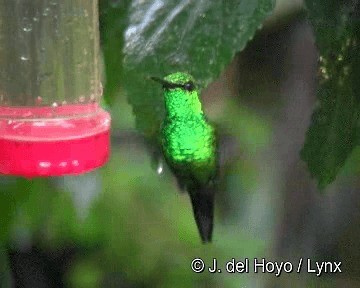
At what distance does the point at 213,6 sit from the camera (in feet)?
2.19

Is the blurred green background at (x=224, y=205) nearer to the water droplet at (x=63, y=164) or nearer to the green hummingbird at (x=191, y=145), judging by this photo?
the green hummingbird at (x=191, y=145)

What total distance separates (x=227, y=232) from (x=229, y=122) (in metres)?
0.14

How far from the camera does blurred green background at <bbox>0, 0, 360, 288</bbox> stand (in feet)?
2.51

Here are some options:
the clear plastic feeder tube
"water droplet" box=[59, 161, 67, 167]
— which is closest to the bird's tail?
the clear plastic feeder tube

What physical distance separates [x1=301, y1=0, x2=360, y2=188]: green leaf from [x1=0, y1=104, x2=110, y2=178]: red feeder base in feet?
1.12

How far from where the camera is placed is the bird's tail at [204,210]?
0.78 m

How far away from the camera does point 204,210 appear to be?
0.79m

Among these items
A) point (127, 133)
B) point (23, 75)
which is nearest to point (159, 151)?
point (127, 133)

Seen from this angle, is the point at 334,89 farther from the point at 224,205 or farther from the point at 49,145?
the point at 49,145

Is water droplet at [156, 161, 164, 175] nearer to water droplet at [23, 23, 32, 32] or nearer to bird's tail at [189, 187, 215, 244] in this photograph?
bird's tail at [189, 187, 215, 244]

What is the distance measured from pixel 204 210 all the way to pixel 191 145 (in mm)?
96

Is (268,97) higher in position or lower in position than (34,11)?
lower

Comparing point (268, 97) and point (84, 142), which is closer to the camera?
point (84, 142)

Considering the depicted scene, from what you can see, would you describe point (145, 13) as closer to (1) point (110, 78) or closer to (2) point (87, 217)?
(1) point (110, 78)
